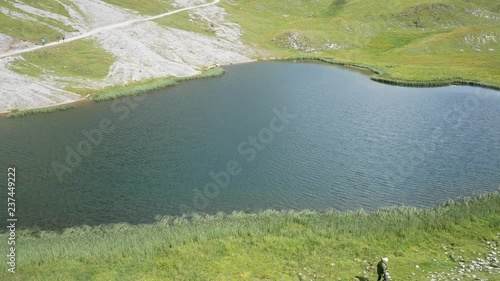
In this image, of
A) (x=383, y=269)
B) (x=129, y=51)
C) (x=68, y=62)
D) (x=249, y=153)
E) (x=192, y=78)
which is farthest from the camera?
(x=129, y=51)

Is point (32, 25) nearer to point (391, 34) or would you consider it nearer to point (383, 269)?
point (383, 269)

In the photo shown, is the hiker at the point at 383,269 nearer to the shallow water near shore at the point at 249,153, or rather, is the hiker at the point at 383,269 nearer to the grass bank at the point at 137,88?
the shallow water near shore at the point at 249,153

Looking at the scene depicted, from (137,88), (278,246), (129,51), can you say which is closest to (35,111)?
(137,88)

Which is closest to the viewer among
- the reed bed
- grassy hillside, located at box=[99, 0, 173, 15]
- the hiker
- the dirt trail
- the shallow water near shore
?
the hiker

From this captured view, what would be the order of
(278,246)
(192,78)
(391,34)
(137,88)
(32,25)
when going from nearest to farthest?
(278,246), (137,88), (192,78), (32,25), (391,34)

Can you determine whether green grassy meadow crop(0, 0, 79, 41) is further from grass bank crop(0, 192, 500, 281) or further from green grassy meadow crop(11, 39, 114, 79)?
grass bank crop(0, 192, 500, 281)

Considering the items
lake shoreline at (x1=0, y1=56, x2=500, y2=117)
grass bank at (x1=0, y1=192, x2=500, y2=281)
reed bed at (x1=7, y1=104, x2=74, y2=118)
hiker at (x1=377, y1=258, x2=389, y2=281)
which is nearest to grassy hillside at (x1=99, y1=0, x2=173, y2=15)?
lake shoreline at (x1=0, y1=56, x2=500, y2=117)
